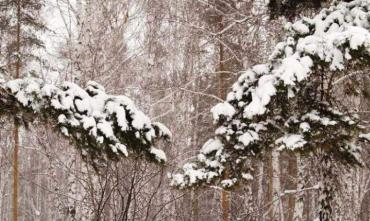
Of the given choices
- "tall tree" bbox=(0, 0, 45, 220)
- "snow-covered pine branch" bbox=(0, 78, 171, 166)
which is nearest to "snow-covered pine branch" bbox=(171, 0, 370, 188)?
"snow-covered pine branch" bbox=(0, 78, 171, 166)

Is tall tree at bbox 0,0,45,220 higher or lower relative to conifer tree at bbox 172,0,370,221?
higher

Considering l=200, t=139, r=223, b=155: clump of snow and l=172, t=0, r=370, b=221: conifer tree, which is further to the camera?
l=200, t=139, r=223, b=155: clump of snow

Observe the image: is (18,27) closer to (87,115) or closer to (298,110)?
(87,115)

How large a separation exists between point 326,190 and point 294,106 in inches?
39.8

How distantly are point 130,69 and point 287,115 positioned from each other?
10211 mm

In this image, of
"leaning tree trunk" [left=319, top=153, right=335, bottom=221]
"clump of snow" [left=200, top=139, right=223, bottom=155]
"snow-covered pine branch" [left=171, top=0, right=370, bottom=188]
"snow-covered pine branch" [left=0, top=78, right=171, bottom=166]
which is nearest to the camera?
"snow-covered pine branch" [left=0, top=78, right=171, bottom=166]

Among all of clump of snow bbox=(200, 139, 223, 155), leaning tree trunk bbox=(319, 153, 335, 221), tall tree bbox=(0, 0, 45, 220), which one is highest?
tall tree bbox=(0, 0, 45, 220)

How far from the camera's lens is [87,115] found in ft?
14.2

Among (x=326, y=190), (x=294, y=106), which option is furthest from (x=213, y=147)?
(x=326, y=190)

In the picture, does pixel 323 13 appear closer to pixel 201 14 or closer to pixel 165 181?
pixel 201 14

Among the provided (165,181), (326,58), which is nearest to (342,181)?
(326,58)

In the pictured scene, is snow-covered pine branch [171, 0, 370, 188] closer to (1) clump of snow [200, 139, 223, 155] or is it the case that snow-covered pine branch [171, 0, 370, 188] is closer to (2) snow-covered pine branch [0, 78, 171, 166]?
(1) clump of snow [200, 139, 223, 155]

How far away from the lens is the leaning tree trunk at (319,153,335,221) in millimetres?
5254

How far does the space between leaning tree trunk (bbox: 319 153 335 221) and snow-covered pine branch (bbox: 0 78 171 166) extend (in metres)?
1.93
